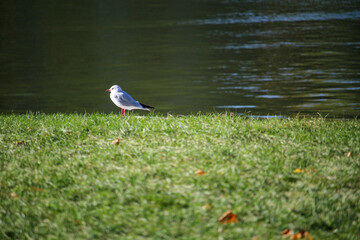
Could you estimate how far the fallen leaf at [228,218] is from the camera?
184 inches

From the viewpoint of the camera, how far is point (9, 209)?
16.9ft

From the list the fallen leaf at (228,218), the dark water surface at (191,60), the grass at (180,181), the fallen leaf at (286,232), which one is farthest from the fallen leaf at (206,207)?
the dark water surface at (191,60)

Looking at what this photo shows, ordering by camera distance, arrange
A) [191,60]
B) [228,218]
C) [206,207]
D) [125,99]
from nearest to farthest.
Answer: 1. [228,218]
2. [206,207]
3. [125,99]
4. [191,60]

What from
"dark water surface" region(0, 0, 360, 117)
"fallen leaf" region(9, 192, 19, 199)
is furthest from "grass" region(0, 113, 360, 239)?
"dark water surface" region(0, 0, 360, 117)

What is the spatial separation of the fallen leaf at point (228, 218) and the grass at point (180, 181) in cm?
7

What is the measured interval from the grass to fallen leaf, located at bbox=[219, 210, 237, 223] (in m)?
0.07

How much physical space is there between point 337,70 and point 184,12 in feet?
115

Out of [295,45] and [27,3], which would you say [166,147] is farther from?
[27,3]

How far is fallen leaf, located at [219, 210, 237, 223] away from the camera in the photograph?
4.68 meters

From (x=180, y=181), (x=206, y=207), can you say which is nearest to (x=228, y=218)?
(x=206, y=207)

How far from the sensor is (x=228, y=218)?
472 cm

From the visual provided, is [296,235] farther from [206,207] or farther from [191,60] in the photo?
[191,60]

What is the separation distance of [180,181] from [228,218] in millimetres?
927

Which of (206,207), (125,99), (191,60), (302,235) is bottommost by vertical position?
(191,60)
